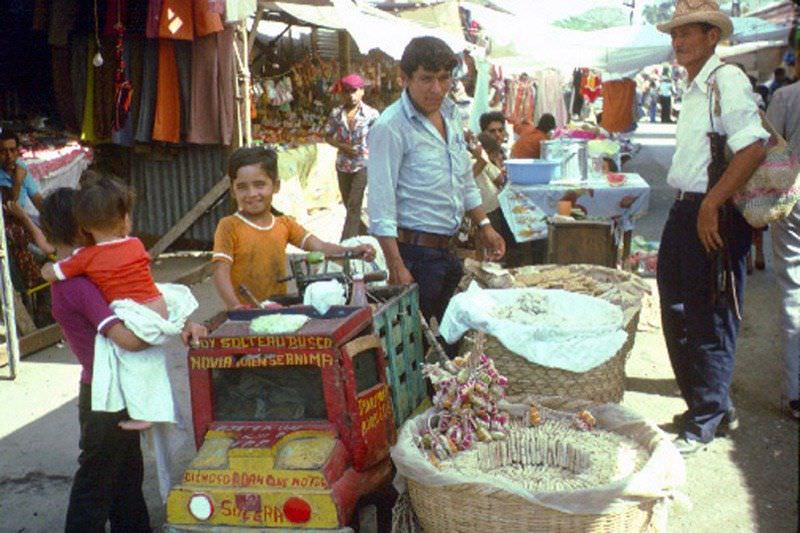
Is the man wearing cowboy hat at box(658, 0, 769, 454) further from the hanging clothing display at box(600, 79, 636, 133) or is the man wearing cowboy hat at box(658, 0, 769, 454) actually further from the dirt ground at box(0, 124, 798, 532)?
the hanging clothing display at box(600, 79, 636, 133)

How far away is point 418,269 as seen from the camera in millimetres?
4102

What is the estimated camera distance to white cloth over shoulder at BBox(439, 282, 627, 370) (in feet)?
13.2

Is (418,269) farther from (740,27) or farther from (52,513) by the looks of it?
(740,27)

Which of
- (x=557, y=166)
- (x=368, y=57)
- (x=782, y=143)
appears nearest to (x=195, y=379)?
(x=782, y=143)

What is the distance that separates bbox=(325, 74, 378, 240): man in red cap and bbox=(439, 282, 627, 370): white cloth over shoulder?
438 cm

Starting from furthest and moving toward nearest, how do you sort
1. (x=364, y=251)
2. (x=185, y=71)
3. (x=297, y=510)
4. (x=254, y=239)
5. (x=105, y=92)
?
(x=105, y=92) < (x=185, y=71) < (x=254, y=239) < (x=364, y=251) < (x=297, y=510)

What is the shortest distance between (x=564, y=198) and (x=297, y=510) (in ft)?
16.8

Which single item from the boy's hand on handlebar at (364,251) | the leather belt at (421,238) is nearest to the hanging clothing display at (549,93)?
the leather belt at (421,238)

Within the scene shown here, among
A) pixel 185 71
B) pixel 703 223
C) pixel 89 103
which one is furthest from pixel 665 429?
pixel 89 103

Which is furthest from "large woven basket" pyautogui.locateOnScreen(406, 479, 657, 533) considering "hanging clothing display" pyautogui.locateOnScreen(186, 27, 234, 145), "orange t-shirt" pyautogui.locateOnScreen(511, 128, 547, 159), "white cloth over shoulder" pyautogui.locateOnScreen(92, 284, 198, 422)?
"orange t-shirt" pyautogui.locateOnScreen(511, 128, 547, 159)

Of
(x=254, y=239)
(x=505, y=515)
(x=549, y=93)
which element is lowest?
(x=505, y=515)

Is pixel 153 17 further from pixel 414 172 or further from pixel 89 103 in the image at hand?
pixel 414 172

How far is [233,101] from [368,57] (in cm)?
660

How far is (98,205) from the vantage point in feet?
9.80
